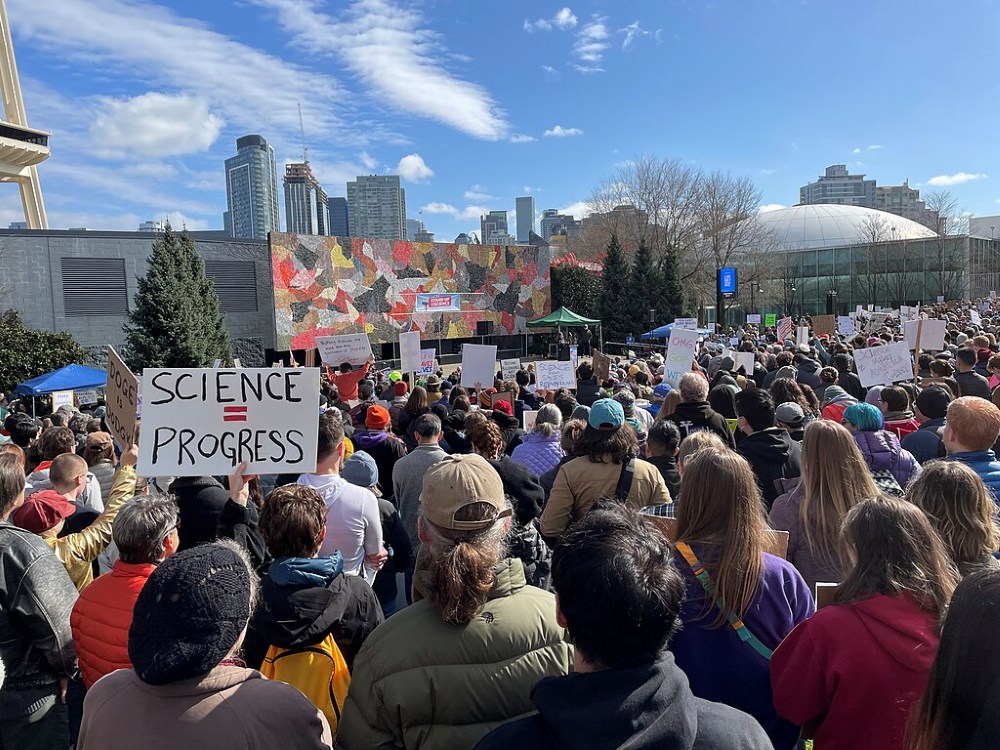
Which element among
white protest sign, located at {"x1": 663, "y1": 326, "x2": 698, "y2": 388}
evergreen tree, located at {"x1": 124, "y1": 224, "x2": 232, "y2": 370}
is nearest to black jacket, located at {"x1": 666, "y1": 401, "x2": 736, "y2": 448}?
white protest sign, located at {"x1": 663, "y1": 326, "x2": 698, "y2": 388}

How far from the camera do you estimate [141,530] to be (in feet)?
9.07

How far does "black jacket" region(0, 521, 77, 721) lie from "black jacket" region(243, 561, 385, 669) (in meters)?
0.96

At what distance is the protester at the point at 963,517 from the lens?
8.71 ft

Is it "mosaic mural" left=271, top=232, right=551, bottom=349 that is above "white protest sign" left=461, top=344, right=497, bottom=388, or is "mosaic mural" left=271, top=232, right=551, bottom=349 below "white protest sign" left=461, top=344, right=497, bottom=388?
above

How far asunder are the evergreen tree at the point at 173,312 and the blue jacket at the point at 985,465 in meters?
23.6

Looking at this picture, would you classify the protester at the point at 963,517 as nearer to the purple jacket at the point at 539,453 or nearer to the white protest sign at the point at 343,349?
the purple jacket at the point at 539,453

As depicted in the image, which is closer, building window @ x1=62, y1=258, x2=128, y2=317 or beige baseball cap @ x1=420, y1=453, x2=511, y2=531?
beige baseball cap @ x1=420, y1=453, x2=511, y2=531

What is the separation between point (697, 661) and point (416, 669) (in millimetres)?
990

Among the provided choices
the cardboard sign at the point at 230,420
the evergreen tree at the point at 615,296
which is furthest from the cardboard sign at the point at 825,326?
the cardboard sign at the point at 230,420

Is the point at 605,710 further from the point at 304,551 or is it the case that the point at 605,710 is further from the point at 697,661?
the point at 304,551

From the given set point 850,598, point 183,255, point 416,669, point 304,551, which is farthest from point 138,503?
point 183,255

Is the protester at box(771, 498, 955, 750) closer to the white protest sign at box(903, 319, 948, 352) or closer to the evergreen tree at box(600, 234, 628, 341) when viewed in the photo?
the white protest sign at box(903, 319, 948, 352)

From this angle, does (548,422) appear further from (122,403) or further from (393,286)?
(393,286)

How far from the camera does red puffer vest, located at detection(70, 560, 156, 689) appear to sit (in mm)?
2715
